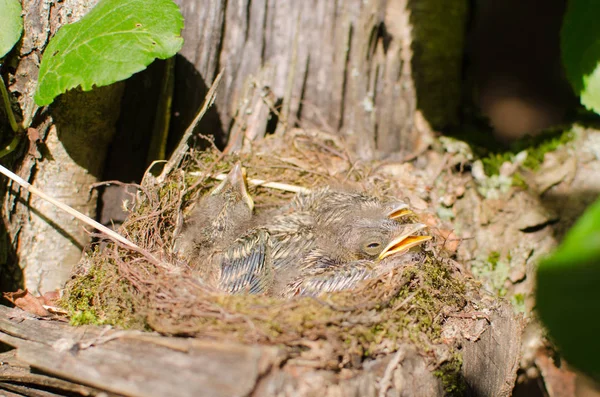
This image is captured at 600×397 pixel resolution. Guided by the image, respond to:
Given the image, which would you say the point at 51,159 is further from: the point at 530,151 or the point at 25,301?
the point at 530,151

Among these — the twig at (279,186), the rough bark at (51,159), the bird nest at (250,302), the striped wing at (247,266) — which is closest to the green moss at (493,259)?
the bird nest at (250,302)

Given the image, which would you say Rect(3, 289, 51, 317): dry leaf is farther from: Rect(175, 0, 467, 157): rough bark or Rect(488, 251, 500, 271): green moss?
Rect(488, 251, 500, 271): green moss

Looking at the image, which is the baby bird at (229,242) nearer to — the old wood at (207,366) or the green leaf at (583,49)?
the old wood at (207,366)

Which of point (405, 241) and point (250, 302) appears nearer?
point (250, 302)

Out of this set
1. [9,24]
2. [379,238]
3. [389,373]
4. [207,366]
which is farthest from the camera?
[379,238]

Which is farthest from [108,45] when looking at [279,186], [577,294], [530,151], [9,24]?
[530,151]
